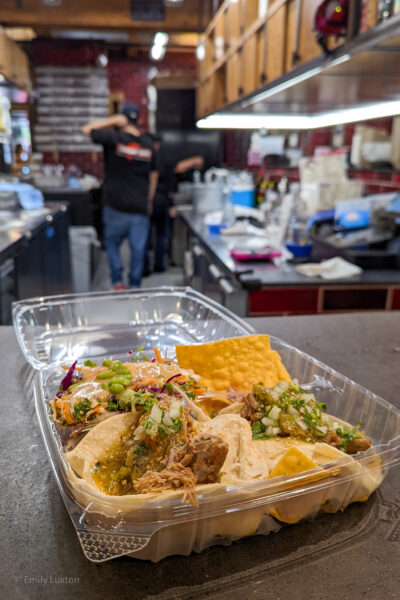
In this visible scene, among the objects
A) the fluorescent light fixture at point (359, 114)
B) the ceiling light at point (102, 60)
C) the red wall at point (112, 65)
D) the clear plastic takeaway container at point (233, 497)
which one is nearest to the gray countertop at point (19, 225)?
the clear plastic takeaway container at point (233, 497)

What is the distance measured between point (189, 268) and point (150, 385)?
4137 millimetres

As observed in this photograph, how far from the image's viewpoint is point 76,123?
973 centimetres

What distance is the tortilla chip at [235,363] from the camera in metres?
1.10

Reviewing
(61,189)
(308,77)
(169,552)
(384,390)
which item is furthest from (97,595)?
(61,189)

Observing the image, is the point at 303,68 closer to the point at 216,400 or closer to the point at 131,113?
the point at 216,400

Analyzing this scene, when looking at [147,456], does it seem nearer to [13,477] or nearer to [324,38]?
[13,477]

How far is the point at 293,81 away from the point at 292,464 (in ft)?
6.85

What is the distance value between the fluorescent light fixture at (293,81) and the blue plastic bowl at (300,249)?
870mm

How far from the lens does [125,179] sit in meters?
4.90

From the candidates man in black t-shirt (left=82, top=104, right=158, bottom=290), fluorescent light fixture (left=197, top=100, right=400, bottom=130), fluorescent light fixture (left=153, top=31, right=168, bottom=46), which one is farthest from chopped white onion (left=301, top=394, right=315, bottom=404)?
fluorescent light fixture (left=153, top=31, right=168, bottom=46)

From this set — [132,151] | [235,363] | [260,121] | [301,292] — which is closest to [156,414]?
[235,363]

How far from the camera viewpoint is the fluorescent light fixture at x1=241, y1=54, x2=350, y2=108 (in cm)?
187

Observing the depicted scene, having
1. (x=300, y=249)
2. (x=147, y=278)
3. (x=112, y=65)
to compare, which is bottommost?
(x=147, y=278)

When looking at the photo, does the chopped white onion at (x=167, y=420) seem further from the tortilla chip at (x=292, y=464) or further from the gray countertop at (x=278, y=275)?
the gray countertop at (x=278, y=275)
